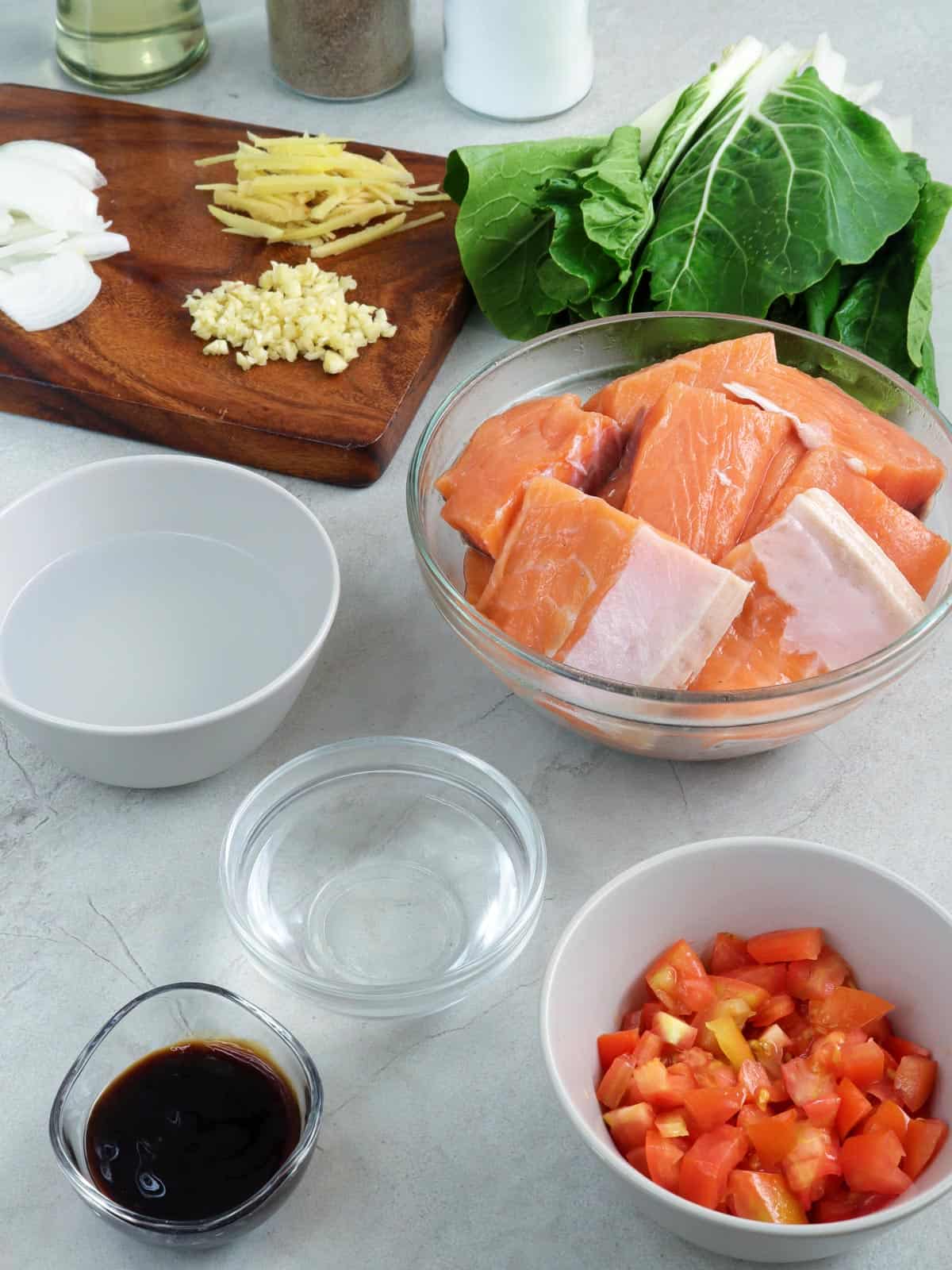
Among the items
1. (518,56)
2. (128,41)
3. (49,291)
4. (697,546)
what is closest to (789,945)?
(697,546)

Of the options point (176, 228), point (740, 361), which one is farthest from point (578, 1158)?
point (176, 228)

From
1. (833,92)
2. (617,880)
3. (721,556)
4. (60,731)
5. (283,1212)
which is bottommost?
(283,1212)

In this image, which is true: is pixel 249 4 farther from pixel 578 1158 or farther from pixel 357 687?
pixel 578 1158

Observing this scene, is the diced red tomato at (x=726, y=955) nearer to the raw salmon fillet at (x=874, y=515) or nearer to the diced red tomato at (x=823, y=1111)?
the diced red tomato at (x=823, y=1111)

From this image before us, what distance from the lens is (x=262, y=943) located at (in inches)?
47.7

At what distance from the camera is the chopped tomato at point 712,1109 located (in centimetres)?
104

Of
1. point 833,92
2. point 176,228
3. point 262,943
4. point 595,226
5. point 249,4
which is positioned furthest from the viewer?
point 249,4

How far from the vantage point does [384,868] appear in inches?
53.3

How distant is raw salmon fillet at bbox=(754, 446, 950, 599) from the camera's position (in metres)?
1.31

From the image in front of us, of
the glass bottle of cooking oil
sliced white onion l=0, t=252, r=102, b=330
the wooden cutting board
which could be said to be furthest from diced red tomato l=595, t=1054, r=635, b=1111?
the glass bottle of cooking oil

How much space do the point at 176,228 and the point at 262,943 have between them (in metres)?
1.17

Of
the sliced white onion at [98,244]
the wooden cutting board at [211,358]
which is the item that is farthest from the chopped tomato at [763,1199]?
the sliced white onion at [98,244]

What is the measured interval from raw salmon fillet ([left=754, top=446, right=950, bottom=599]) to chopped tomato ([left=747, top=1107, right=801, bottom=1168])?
1.74 ft

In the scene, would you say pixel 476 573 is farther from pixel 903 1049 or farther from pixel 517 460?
pixel 903 1049
